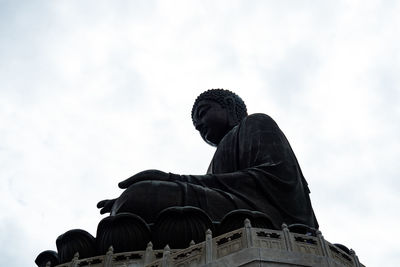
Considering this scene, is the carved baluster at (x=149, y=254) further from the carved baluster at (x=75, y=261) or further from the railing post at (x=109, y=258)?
the carved baluster at (x=75, y=261)

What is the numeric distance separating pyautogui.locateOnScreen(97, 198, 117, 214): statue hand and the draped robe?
0.82 m

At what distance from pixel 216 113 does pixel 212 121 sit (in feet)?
0.88

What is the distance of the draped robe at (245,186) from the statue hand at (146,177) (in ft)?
0.62

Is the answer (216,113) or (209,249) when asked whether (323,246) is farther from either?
(216,113)

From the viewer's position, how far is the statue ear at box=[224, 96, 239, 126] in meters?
14.6

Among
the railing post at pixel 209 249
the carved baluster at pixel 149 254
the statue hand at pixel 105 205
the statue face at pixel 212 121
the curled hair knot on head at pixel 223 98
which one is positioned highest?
the curled hair knot on head at pixel 223 98

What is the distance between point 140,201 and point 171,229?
44.8 inches

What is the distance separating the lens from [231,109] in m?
14.8

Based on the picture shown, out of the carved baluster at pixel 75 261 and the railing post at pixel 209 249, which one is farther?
the carved baluster at pixel 75 261

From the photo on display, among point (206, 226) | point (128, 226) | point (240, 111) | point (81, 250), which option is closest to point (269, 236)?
point (206, 226)

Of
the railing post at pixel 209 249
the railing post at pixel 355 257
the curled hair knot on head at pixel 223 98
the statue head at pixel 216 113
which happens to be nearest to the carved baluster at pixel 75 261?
the railing post at pixel 209 249

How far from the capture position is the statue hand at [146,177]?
9836 mm

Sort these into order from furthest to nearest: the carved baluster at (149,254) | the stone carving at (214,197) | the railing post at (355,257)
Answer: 1. the stone carving at (214,197)
2. the carved baluster at (149,254)
3. the railing post at (355,257)

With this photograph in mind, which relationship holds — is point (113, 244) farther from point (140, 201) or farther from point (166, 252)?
point (166, 252)
